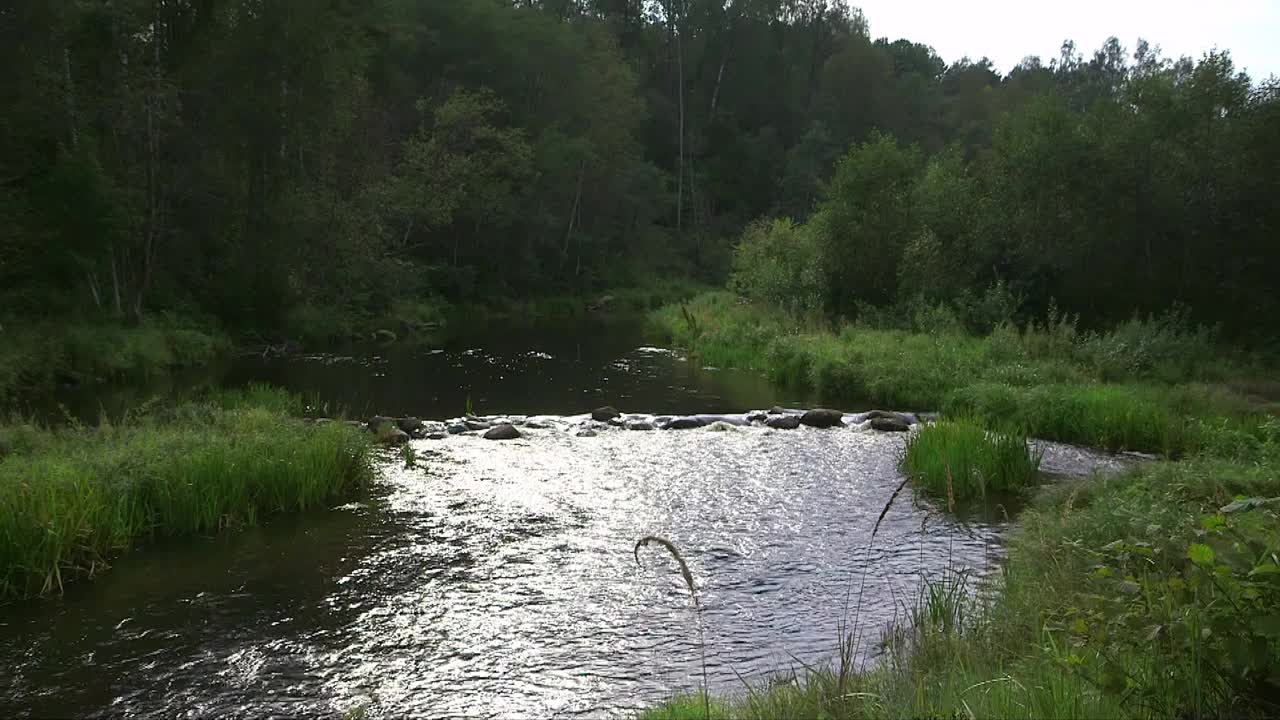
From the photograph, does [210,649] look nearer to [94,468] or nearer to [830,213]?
[94,468]

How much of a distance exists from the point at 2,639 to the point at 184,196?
98.2ft

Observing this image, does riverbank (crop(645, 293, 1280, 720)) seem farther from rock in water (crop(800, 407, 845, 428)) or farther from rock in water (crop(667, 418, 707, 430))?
rock in water (crop(667, 418, 707, 430))

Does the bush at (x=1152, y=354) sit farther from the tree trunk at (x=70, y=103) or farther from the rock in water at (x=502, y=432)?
the tree trunk at (x=70, y=103)

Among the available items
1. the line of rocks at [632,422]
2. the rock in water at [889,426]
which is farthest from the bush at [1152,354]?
→ the rock in water at [889,426]

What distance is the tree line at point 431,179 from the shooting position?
27.0 metres

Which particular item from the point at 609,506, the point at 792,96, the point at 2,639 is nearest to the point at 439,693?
the point at 2,639

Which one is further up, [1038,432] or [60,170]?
[60,170]

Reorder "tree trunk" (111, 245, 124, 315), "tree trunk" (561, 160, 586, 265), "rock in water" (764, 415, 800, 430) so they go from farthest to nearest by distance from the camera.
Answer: "tree trunk" (561, 160, 586, 265) → "tree trunk" (111, 245, 124, 315) → "rock in water" (764, 415, 800, 430)

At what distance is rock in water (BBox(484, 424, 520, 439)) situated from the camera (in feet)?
59.0

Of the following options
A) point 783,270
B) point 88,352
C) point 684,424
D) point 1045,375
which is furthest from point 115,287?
point 1045,375

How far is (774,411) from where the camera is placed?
20562 millimetres

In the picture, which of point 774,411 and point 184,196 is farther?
point 184,196

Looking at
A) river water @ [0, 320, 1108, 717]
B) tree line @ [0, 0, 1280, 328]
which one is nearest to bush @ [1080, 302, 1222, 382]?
tree line @ [0, 0, 1280, 328]

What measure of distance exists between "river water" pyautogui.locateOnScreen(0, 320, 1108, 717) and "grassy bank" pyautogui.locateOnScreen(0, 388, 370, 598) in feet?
1.22
